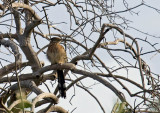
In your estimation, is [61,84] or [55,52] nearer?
[61,84]

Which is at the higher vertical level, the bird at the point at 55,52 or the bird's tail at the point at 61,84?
the bird at the point at 55,52

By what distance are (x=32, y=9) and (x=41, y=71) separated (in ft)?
3.58

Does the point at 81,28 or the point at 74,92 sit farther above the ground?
the point at 81,28

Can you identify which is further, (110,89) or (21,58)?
(21,58)

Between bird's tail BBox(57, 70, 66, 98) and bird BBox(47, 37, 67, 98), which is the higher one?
bird BBox(47, 37, 67, 98)

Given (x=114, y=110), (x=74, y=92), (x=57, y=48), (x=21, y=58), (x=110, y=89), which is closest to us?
(x=114, y=110)

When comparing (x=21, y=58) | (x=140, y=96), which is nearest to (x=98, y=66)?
(x=140, y=96)

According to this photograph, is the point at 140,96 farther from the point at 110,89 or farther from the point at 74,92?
the point at 74,92

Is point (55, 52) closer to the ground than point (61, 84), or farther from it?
farther from it

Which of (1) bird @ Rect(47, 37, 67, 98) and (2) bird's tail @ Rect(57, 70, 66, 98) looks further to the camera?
(1) bird @ Rect(47, 37, 67, 98)

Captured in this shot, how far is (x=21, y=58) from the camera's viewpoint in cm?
440

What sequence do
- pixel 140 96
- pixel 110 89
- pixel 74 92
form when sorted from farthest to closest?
pixel 74 92, pixel 110 89, pixel 140 96

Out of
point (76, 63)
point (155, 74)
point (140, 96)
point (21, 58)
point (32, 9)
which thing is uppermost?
point (32, 9)

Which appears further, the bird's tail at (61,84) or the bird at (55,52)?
the bird at (55,52)
